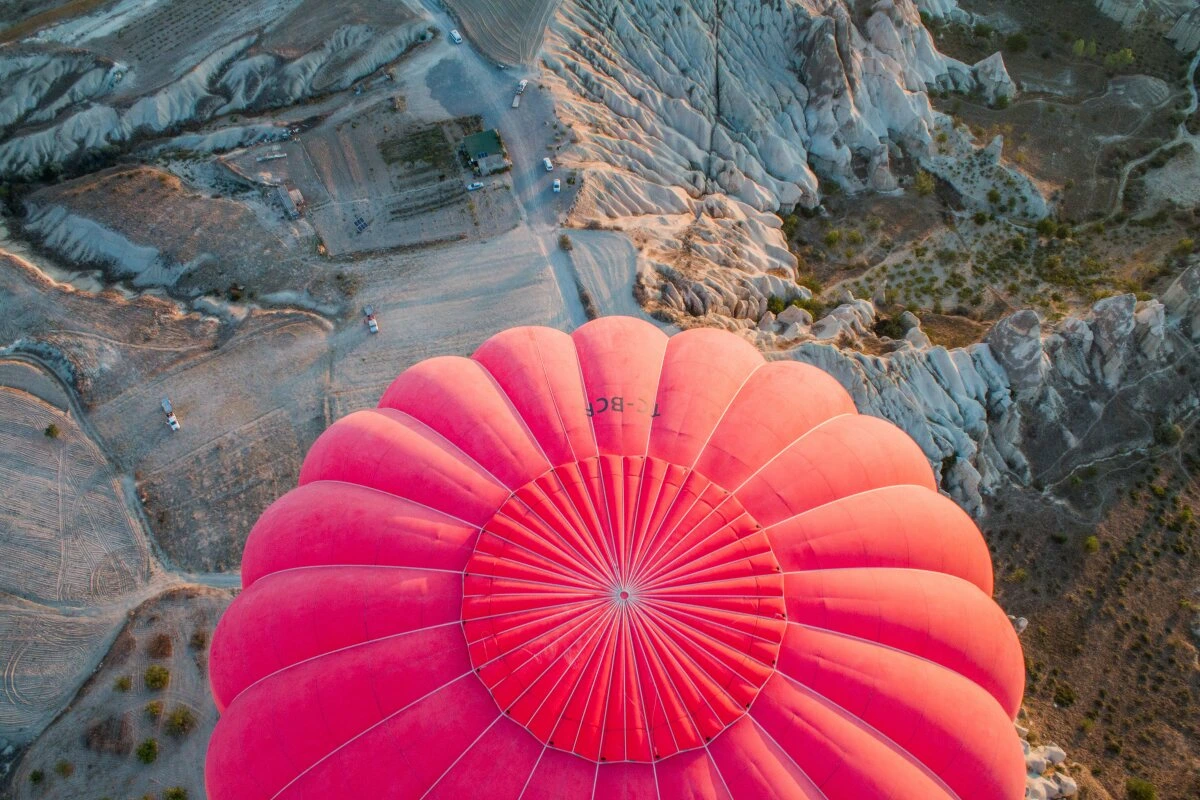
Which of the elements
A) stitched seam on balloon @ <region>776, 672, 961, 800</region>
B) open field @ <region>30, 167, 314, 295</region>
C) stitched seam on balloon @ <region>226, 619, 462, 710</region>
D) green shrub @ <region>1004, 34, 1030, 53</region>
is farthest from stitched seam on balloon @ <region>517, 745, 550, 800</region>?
green shrub @ <region>1004, 34, 1030, 53</region>

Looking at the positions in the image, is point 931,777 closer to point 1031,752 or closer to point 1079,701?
point 1031,752

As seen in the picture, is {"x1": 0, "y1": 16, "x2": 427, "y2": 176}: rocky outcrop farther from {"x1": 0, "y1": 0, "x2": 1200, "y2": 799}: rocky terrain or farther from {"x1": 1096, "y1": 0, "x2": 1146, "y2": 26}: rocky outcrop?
{"x1": 1096, "y1": 0, "x2": 1146, "y2": 26}: rocky outcrop

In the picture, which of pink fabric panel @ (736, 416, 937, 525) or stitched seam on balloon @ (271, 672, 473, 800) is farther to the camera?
pink fabric panel @ (736, 416, 937, 525)

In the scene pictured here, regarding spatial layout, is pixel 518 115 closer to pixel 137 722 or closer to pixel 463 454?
pixel 463 454

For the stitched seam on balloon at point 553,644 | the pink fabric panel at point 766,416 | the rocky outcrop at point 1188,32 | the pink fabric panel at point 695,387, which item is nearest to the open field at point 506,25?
the pink fabric panel at point 695,387

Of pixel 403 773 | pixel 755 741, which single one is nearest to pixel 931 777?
pixel 755 741
